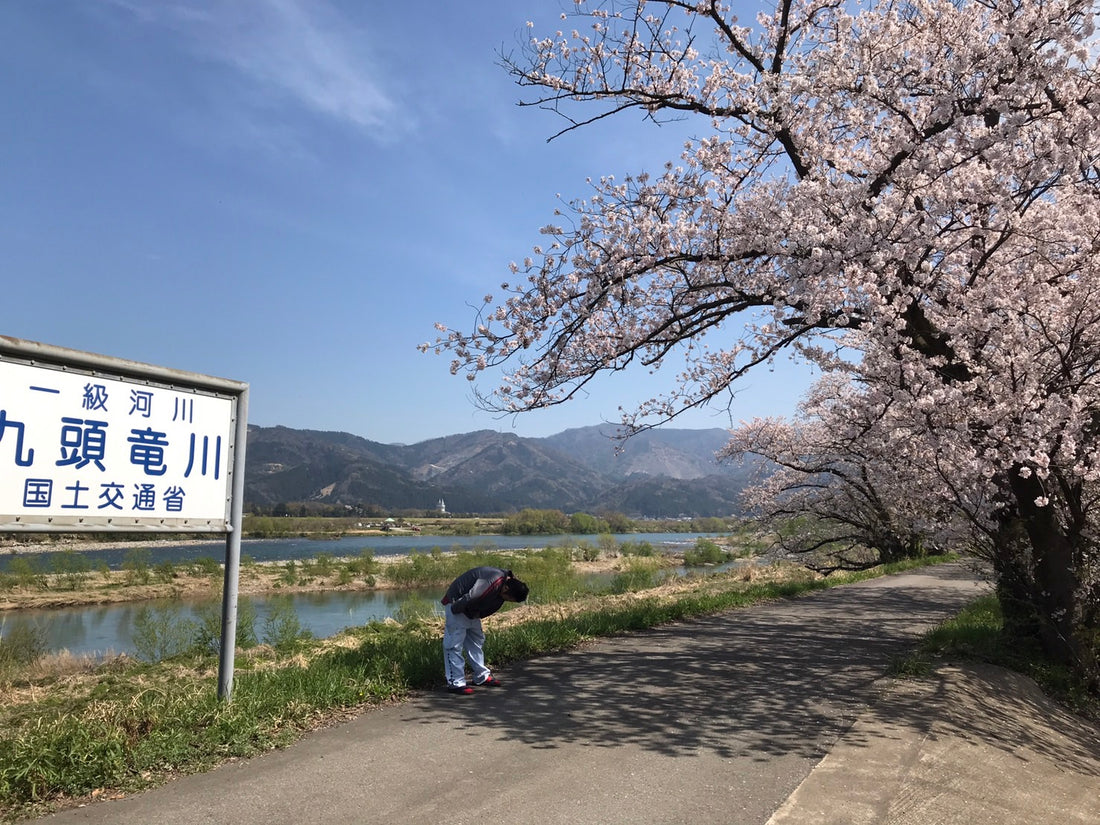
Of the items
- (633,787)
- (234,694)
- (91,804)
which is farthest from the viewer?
(234,694)

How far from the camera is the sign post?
15.4ft

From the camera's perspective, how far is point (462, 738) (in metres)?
5.22

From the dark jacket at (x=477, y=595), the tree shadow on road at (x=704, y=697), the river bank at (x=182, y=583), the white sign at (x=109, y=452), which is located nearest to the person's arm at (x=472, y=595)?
the dark jacket at (x=477, y=595)

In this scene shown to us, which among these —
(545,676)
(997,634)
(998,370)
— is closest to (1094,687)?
(997,634)

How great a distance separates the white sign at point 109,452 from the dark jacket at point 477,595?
2156 millimetres

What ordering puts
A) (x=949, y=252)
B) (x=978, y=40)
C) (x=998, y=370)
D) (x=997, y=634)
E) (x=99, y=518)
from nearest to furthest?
(x=99, y=518)
(x=978, y=40)
(x=949, y=252)
(x=998, y=370)
(x=997, y=634)

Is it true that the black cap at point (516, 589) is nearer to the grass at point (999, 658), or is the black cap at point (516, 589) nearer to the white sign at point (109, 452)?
the white sign at point (109, 452)

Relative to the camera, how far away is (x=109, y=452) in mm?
5160

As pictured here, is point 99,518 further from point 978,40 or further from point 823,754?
point 978,40

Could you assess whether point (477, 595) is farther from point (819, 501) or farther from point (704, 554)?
point (704, 554)

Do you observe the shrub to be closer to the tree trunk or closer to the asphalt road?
the tree trunk

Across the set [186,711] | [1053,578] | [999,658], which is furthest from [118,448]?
[1053,578]

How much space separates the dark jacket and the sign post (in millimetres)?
1923

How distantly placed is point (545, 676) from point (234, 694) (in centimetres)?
299
